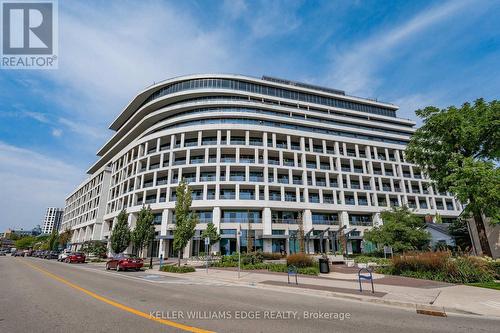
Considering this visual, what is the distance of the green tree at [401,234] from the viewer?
2558 cm

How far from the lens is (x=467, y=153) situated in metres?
20.6

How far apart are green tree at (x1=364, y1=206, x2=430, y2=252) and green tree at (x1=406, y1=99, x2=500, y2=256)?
5739 millimetres

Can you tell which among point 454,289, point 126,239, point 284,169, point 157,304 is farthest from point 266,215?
point 157,304

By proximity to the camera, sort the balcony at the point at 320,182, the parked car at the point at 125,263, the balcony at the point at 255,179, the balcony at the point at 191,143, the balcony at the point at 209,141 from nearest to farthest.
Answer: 1. the parked car at the point at 125,263
2. the balcony at the point at 255,179
3. the balcony at the point at 209,141
4. the balcony at the point at 191,143
5. the balcony at the point at 320,182

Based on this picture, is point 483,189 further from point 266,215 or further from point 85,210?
point 85,210

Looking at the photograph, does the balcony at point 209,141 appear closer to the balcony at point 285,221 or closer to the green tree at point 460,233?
the balcony at point 285,221

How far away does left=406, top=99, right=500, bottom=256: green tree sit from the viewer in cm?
1692

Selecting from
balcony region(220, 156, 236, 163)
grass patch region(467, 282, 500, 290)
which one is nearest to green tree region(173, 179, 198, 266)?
grass patch region(467, 282, 500, 290)

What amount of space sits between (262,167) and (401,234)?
75.7ft

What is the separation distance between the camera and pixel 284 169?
1758 inches

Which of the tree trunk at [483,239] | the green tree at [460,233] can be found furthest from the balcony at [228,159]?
the green tree at [460,233]

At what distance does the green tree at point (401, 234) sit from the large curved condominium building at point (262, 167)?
9916 millimetres

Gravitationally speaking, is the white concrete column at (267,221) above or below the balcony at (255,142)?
below

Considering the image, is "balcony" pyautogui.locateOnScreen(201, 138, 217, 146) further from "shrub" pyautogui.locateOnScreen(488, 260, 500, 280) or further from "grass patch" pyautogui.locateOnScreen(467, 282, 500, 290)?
"grass patch" pyautogui.locateOnScreen(467, 282, 500, 290)
